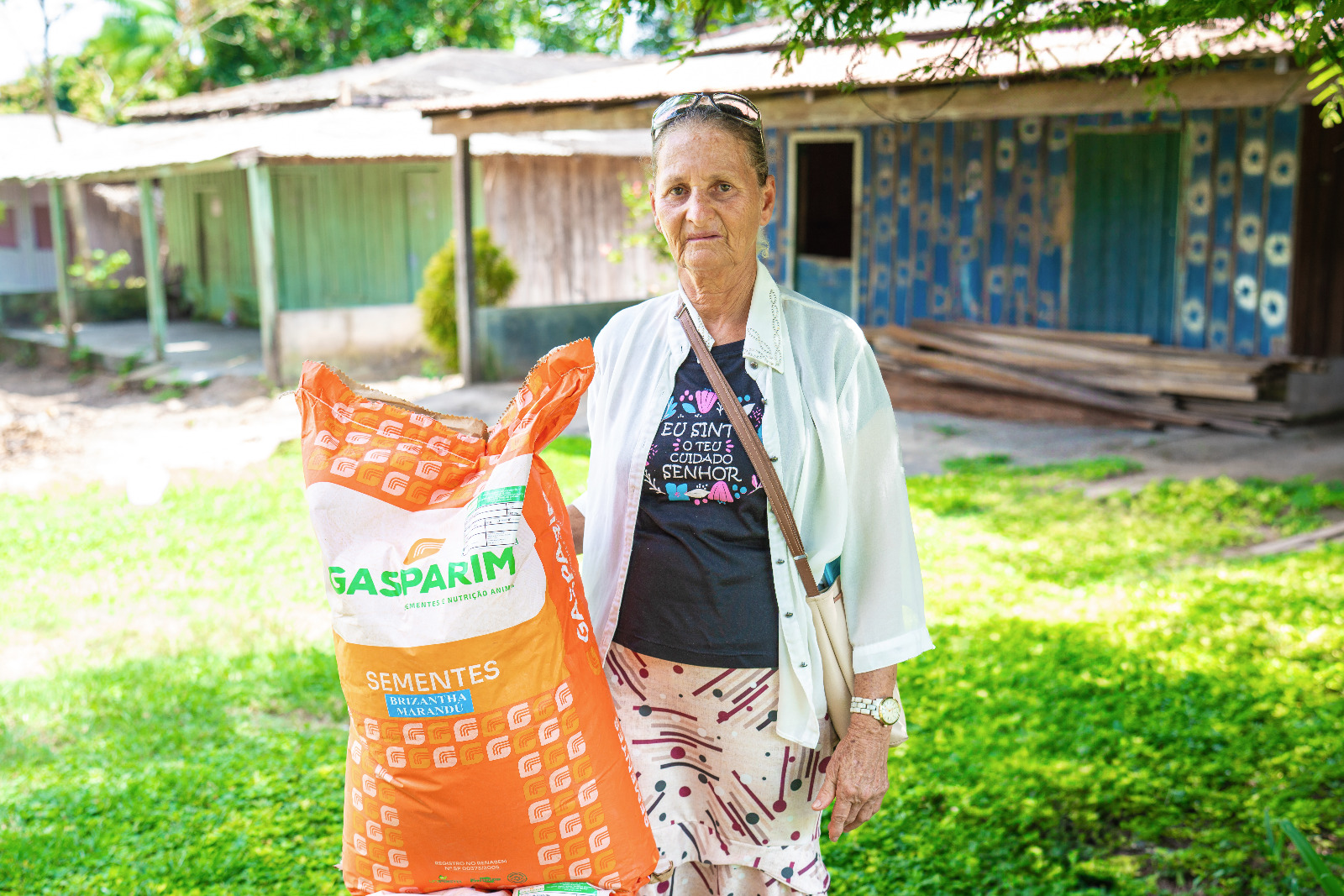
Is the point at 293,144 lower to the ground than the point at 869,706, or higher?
higher

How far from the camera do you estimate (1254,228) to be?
9.82 meters

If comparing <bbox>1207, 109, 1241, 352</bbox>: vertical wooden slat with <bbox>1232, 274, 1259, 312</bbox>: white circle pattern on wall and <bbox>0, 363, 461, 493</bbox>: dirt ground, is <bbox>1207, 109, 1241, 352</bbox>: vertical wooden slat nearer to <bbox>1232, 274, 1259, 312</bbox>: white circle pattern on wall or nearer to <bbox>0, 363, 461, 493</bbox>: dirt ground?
<bbox>1232, 274, 1259, 312</bbox>: white circle pattern on wall

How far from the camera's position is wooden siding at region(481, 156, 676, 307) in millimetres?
15891

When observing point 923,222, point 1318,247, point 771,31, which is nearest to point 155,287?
point 771,31

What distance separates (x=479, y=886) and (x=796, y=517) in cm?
85

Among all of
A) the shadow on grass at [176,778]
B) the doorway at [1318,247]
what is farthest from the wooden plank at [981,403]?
the shadow on grass at [176,778]

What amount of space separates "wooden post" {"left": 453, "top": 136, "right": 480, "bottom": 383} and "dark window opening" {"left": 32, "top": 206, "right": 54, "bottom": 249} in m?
15.2

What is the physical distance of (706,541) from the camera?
2.17 metres

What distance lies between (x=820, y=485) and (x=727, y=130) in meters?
0.67

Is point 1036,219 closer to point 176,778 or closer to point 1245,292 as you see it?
point 1245,292

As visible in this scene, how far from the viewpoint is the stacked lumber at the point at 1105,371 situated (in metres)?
9.66

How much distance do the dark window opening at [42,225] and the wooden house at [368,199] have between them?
6571mm

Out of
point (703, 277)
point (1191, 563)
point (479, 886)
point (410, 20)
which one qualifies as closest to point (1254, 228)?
point (1191, 563)

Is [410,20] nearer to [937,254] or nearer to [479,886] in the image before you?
[937,254]
